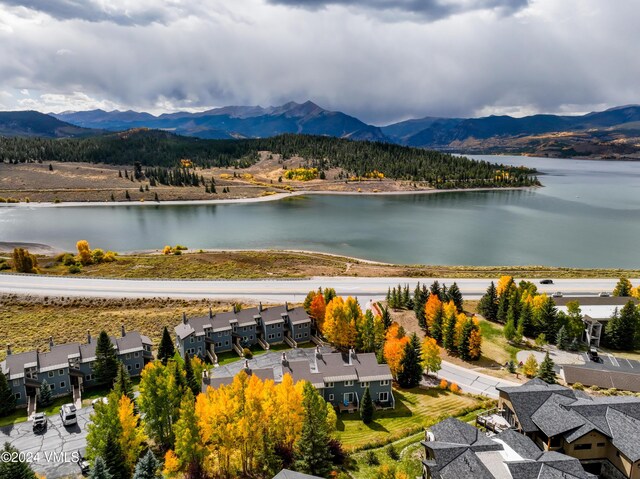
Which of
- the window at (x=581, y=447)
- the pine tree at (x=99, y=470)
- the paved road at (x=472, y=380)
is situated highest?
the pine tree at (x=99, y=470)

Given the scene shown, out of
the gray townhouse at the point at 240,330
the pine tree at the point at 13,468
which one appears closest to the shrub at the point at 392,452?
the gray townhouse at the point at 240,330

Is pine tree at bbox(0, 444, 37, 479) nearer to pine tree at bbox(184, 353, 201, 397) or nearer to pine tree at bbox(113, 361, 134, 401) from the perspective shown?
pine tree at bbox(113, 361, 134, 401)

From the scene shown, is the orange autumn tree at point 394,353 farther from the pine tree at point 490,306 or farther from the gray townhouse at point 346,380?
the pine tree at point 490,306

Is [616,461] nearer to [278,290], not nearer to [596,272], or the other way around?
[278,290]

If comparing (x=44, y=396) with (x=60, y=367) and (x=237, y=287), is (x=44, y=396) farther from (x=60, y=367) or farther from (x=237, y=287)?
(x=237, y=287)

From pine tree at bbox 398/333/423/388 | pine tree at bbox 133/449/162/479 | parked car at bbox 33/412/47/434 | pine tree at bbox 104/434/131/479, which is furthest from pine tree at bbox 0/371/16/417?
pine tree at bbox 398/333/423/388

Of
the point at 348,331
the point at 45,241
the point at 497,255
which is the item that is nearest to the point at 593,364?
the point at 348,331
